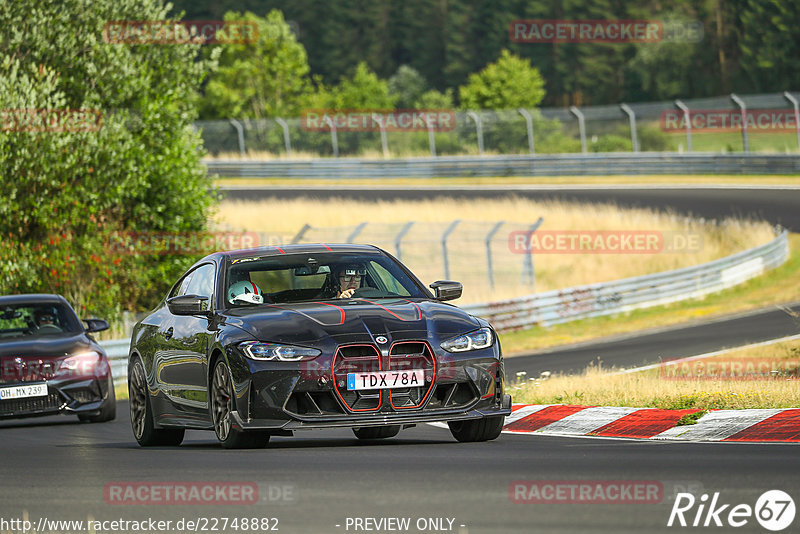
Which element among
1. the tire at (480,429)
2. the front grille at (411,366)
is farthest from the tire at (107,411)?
the front grille at (411,366)

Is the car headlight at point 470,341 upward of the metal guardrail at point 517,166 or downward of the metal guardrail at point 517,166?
upward

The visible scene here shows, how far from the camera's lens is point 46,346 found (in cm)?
1503

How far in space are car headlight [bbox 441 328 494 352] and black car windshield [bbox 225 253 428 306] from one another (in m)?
0.95

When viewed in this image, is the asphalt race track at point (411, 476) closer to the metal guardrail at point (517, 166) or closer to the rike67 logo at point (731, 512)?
the rike67 logo at point (731, 512)

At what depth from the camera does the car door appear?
33.0ft

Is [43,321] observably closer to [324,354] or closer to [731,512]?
[324,354]

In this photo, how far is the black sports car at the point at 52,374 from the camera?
1474 centimetres

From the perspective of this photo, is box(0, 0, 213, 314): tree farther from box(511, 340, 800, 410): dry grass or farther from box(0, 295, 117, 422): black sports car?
box(511, 340, 800, 410): dry grass

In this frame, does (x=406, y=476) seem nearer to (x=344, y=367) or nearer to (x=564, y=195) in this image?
(x=344, y=367)

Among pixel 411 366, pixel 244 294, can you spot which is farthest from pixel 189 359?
pixel 411 366

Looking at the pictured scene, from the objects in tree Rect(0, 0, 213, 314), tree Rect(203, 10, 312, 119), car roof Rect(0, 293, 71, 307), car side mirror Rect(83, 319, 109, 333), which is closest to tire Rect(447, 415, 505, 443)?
car side mirror Rect(83, 319, 109, 333)

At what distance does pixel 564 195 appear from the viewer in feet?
144

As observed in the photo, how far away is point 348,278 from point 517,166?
40.2 metres

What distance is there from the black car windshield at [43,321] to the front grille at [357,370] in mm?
7334
